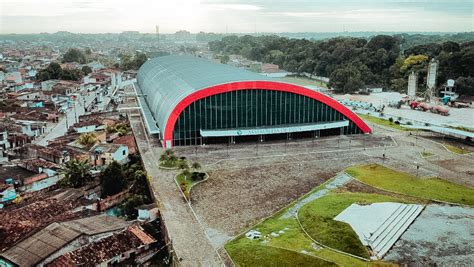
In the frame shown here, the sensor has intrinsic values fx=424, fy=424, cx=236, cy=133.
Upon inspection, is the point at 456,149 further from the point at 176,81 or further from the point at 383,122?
the point at 176,81

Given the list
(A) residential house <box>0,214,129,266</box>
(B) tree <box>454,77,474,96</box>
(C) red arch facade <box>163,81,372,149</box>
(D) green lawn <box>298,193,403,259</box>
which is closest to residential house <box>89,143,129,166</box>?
(C) red arch facade <box>163,81,372,149</box>

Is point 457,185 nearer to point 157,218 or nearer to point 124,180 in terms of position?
point 157,218

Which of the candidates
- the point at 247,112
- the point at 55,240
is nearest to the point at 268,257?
the point at 55,240

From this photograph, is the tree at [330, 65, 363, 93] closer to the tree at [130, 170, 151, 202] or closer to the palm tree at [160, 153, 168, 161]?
the palm tree at [160, 153, 168, 161]

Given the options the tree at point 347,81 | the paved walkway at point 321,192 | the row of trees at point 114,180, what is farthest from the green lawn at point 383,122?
the row of trees at point 114,180

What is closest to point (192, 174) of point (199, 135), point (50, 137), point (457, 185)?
point (199, 135)

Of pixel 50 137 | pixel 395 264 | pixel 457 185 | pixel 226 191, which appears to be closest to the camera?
pixel 395 264
